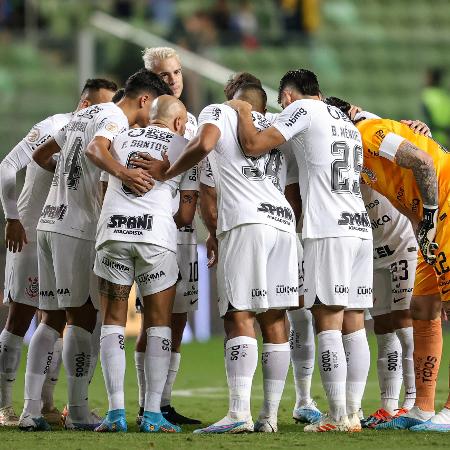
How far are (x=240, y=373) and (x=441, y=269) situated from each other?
54.9 inches


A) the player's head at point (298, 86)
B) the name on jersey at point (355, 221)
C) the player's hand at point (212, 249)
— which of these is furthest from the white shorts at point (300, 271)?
the player's head at point (298, 86)

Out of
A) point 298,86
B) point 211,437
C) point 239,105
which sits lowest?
point 211,437

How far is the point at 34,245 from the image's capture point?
8.02 m

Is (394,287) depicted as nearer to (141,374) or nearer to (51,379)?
(141,374)

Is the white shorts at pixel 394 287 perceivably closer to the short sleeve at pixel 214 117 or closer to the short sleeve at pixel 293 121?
the short sleeve at pixel 293 121

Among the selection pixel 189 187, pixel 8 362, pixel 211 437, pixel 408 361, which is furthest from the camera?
pixel 408 361

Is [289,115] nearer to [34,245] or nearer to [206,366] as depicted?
[34,245]

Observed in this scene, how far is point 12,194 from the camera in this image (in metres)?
7.89

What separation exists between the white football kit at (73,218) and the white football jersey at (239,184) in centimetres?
65

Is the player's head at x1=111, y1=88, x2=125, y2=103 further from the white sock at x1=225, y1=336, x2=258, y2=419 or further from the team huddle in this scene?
the white sock at x1=225, y1=336, x2=258, y2=419

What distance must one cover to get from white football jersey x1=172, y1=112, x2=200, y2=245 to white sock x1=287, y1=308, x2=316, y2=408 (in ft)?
2.96

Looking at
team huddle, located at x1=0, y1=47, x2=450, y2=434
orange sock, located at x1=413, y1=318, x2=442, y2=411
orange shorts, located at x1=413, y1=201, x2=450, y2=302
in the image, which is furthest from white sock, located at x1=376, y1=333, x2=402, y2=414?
orange shorts, located at x1=413, y1=201, x2=450, y2=302

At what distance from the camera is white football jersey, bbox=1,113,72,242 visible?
26.0ft

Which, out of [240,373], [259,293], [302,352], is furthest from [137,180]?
[302,352]
